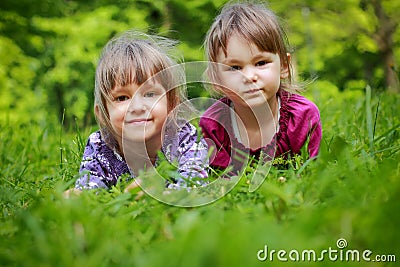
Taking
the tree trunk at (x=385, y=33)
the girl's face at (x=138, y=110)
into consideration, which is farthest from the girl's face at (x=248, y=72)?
the tree trunk at (x=385, y=33)

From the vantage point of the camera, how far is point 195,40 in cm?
586

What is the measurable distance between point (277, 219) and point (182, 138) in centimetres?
81

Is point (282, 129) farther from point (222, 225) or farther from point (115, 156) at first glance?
point (222, 225)

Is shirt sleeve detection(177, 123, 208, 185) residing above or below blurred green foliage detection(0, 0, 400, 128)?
below

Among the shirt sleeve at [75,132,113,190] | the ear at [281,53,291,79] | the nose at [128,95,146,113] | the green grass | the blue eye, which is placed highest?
the ear at [281,53,291,79]

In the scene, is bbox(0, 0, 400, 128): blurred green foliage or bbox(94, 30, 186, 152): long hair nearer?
bbox(94, 30, 186, 152): long hair

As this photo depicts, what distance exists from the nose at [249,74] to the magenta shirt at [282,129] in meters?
0.23

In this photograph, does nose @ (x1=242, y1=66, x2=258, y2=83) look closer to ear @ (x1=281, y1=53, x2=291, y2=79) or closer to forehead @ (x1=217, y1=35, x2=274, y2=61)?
forehead @ (x1=217, y1=35, x2=274, y2=61)

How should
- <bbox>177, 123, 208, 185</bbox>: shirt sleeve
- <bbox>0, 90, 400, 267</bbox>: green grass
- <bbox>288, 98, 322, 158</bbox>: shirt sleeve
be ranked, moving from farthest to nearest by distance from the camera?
<bbox>288, 98, 322, 158</bbox>: shirt sleeve, <bbox>177, 123, 208, 185</bbox>: shirt sleeve, <bbox>0, 90, 400, 267</bbox>: green grass

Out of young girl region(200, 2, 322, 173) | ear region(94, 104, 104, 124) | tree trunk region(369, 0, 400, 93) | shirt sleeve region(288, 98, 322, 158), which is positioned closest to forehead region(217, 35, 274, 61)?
young girl region(200, 2, 322, 173)

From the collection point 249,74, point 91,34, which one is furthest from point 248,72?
point 91,34

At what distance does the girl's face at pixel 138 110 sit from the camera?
1.51m

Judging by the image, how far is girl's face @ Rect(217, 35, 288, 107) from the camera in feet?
5.28

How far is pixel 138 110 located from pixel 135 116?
0.07ft
